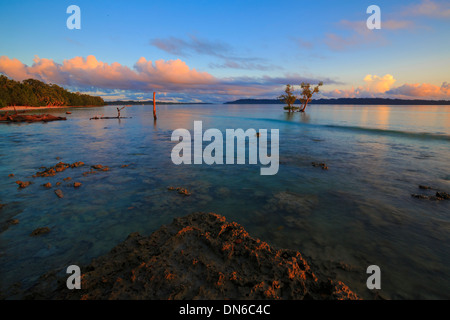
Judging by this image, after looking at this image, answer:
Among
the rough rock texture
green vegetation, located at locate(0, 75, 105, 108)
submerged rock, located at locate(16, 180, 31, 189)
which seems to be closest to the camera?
the rough rock texture

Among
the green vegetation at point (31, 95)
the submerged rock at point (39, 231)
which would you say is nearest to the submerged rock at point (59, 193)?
the submerged rock at point (39, 231)

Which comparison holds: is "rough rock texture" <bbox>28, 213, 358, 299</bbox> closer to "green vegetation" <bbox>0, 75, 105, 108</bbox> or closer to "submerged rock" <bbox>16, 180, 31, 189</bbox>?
"submerged rock" <bbox>16, 180, 31, 189</bbox>

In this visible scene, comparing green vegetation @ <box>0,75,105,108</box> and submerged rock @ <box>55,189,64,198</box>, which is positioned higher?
green vegetation @ <box>0,75,105,108</box>

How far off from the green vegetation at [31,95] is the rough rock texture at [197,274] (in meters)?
110

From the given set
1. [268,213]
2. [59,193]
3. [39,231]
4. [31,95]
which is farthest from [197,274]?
[31,95]

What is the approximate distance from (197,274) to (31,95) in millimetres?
139335

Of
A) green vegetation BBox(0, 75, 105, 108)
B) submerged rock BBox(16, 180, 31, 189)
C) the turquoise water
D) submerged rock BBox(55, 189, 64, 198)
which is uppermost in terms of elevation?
green vegetation BBox(0, 75, 105, 108)

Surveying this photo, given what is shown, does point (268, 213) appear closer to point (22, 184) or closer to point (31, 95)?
point (22, 184)

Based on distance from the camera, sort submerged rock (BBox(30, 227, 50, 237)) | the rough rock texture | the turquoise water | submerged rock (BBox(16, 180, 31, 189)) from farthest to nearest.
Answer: submerged rock (BBox(16, 180, 31, 189)), submerged rock (BBox(30, 227, 50, 237)), the turquoise water, the rough rock texture

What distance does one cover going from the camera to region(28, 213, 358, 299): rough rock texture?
3229 mm

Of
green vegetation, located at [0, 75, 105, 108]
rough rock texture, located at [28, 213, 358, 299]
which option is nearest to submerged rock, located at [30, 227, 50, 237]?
rough rock texture, located at [28, 213, 358, 299]

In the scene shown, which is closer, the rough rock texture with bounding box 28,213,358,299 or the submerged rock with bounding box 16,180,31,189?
the rough rock texture with bounding box 28,213,358,299

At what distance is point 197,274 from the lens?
3.58m

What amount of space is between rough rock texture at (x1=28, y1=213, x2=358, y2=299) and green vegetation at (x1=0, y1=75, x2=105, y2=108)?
110 m
